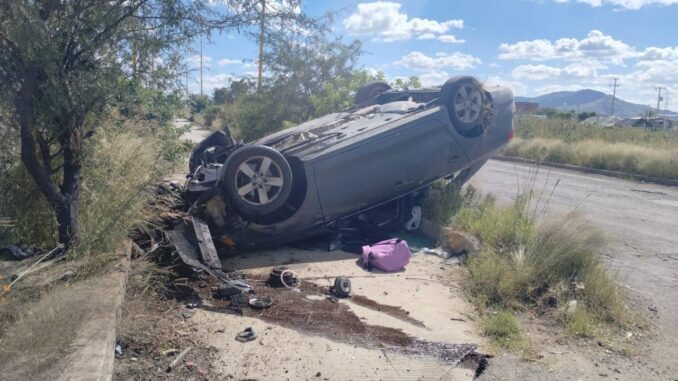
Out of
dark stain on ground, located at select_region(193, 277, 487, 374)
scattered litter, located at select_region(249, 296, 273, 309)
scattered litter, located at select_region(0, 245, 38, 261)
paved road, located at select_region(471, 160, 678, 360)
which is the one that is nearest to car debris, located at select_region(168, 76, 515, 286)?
scattered litter, located at select_region(249, 296, 273, 309)

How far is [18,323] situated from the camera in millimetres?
3113

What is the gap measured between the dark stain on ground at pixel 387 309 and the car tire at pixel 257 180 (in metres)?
1.39

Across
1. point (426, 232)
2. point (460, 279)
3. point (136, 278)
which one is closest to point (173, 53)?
point (136, 278)

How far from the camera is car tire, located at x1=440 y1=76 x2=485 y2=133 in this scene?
7.40 meters

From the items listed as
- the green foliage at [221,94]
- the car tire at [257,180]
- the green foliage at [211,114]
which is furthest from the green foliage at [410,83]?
the green foliage at [211,114]

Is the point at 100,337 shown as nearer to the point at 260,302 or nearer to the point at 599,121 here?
the point at 260,302

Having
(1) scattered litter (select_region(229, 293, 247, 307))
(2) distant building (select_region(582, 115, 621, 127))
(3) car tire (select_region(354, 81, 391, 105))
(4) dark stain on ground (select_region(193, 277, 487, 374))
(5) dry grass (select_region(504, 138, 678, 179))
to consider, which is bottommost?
(2) distant building (select_region(582, 115, 621, 127))

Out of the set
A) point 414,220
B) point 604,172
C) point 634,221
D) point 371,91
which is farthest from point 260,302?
point 604,172

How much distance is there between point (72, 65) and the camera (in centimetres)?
423

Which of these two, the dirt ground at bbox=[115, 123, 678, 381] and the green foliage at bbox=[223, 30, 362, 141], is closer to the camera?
the dirt ground at bbox=[115, 123, 678, 381]

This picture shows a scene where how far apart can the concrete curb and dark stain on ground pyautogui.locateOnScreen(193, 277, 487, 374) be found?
3.01 ft

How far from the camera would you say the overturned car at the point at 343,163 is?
6.06 metres

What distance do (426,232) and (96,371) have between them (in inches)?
212

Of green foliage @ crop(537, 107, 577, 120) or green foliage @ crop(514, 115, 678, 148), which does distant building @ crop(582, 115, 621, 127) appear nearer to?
green foliage @ crop(537, 107, 577, 120)
